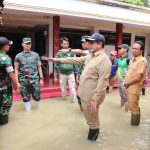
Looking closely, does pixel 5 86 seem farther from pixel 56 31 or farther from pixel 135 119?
pixel 56 31

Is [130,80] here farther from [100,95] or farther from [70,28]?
[70,28]

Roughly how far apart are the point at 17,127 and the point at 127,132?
2.06 meters

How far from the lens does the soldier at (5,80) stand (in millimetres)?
4785

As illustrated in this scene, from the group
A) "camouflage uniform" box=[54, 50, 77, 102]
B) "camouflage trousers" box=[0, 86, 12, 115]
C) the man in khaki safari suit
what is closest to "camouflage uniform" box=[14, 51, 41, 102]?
"camouflage trousers" box=[0, 86, 12, 115]

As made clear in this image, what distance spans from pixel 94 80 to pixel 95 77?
2.0 inches

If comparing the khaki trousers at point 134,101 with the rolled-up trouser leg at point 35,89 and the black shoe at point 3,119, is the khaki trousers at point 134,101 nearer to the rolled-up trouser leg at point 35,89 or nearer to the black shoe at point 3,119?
the rolled-up trouser leg at point 35,89

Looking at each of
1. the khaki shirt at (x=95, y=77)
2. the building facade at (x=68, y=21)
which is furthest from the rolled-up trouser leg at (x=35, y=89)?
the building facade at (x=68, y=21)

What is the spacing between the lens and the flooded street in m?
4.28

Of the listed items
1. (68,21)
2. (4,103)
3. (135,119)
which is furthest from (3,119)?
(68,21)

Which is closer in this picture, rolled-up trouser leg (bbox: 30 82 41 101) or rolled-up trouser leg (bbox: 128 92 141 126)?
rolled-up trouser leg (bbox: 128 92 141 126)

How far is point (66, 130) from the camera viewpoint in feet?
16.4

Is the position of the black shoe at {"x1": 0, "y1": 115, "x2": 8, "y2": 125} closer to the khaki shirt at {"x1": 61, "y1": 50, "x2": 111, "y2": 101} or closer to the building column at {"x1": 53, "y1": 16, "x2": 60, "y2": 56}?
the khaki shirt at {"x1": 61, "y1": 50, "x2": 111, "y2": 101}

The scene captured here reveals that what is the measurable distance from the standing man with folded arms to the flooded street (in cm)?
46

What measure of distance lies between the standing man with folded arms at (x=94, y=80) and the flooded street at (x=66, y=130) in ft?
1.50
